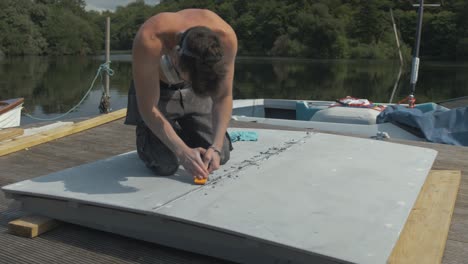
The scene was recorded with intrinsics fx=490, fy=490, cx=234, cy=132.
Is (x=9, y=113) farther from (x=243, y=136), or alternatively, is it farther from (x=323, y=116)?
(x=243, y=136)

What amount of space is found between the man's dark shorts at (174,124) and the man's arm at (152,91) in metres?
0.29

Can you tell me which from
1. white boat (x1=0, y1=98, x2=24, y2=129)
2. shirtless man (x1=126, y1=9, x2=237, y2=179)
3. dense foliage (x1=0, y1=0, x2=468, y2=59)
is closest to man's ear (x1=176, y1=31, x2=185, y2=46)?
shirtless man (x1=126, y1=9, x2=237, y2=179)

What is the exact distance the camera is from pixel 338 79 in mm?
38500

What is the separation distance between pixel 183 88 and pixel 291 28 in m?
69.1

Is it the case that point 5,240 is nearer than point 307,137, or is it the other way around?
point 5,240

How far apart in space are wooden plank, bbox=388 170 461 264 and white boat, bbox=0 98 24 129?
8.28 metres

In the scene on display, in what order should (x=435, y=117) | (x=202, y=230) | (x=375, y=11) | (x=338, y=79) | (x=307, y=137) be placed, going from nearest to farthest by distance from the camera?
(x=202, y=230) < (x=307, y=137) < (x=435, y=117) < (x=338, y=79) < (x=375, y=11)

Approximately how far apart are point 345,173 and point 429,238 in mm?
675

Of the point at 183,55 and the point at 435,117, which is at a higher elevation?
the point at 183,55

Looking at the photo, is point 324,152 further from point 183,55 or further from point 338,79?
point 338,79

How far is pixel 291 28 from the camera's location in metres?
70.1

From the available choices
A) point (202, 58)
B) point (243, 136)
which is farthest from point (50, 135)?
point (202, 58)

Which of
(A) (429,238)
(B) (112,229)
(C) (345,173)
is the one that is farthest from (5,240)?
(A) (429,238)

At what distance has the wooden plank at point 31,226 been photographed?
260 centimetres
